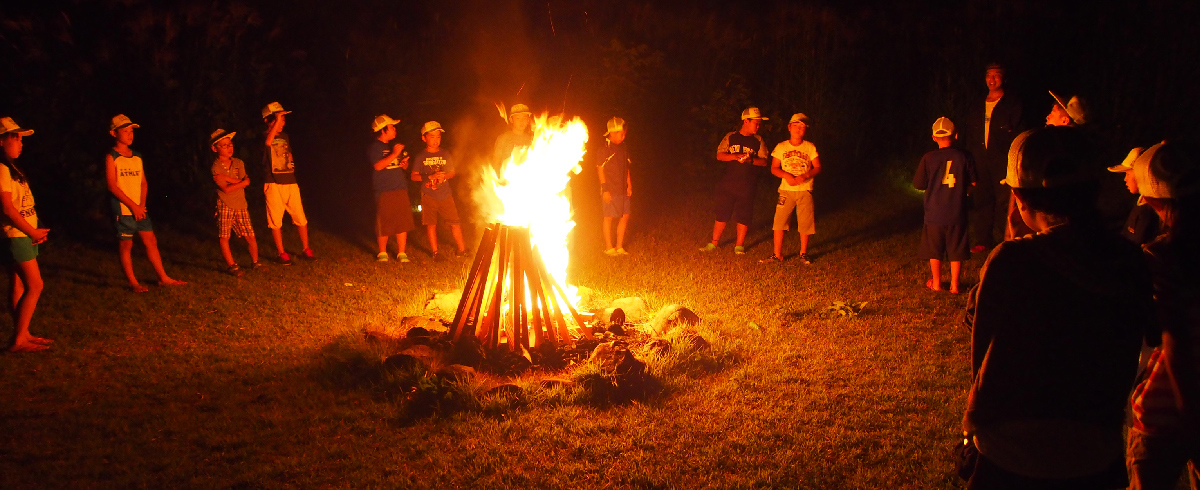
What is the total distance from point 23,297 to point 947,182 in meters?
8.48

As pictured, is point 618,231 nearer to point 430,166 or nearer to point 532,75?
point 430,166

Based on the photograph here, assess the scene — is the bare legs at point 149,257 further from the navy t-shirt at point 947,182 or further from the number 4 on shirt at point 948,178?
the number 4 on shirt at point 948,178

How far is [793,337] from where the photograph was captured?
6.68m

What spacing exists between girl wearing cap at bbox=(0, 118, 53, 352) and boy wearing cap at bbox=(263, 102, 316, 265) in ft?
10.8

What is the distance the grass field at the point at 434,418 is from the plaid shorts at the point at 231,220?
61cm

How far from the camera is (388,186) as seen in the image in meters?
9.92

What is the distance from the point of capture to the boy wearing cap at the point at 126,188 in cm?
789

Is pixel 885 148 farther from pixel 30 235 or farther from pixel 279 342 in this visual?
pixel 30 235

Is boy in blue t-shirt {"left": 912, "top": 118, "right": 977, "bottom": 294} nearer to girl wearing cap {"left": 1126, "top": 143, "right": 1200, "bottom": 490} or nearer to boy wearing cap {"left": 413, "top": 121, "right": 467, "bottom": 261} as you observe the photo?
girl wearing cap {"left": 1126, "top": 143, "right": 1200, "bottom": 490}

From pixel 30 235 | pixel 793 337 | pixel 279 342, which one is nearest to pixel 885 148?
pixel 793 337

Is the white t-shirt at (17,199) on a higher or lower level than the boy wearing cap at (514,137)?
lower

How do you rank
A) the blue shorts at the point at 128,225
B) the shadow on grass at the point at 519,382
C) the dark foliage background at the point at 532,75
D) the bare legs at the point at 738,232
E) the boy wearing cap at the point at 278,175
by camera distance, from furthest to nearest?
the dark foliage background at the point at 532,75 → the bare legs at the point at 738,232 → the boy wearing cap at the point at 278,175 → the blue shorts at the point at 128,225 → the shadow on grass at the point at 519,382

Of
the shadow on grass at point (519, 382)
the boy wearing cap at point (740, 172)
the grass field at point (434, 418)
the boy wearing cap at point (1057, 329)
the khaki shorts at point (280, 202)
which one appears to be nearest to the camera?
the boy wearing cap at point (1057, 329)

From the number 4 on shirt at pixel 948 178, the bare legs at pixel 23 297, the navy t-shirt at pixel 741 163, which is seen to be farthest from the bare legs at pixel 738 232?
the bare legs at pixel 23 297
